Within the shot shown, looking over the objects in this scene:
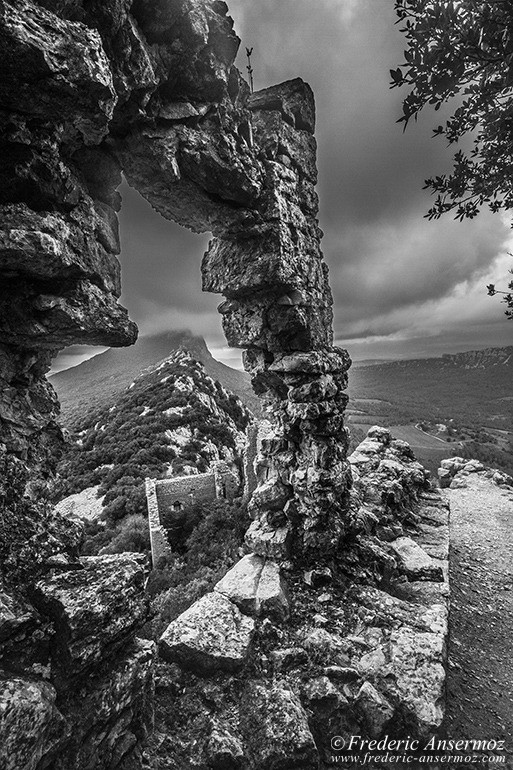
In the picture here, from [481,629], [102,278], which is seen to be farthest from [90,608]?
[481,629]

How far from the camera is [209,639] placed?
661 centimetres

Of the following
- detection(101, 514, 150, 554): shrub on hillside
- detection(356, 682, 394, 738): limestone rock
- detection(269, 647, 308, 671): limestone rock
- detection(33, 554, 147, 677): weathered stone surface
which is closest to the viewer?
detection(33, 554, 147, 677): weathered stone surface

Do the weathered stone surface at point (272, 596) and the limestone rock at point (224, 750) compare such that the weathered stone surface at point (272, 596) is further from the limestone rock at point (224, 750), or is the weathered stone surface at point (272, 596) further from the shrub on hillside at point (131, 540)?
the shrub on hillside at point (131, 540)

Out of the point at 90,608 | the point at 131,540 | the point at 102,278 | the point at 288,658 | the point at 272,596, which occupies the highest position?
the point at 102,278

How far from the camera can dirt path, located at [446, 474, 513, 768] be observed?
7.18 m

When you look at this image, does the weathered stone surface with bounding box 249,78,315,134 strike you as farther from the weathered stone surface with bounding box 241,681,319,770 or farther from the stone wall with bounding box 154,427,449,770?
the weathered stone surface with bounding box 241,681,319,770

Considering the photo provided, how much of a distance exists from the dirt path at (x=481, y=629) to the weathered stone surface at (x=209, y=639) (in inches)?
181

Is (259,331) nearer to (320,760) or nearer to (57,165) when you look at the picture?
(57,165)

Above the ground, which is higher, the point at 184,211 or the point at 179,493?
the point at 184,211

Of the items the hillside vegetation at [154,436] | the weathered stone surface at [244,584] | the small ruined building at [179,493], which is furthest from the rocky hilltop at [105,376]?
the weathered stone surface at [244,584]

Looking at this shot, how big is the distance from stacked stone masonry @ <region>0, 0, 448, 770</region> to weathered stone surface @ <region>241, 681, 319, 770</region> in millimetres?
23

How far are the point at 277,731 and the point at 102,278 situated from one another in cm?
827

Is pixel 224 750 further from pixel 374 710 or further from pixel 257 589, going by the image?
pixel 257 589

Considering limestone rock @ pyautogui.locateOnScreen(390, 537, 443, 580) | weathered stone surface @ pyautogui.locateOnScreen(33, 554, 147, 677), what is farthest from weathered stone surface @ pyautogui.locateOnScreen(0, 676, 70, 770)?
limestone rock @ pyautogui.locateOnScreen(390, 537, 443, 580)
